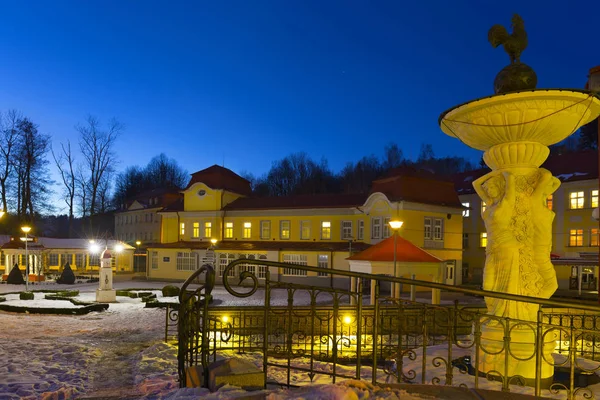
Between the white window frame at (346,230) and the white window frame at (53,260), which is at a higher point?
the white window frame at (346,230)

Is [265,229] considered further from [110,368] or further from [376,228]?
[110,368]

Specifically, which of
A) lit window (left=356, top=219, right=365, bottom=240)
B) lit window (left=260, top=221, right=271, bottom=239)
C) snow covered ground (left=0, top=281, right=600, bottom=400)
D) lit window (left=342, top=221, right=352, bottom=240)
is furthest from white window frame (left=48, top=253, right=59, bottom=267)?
snow covered ground (left=0, top=281, right=600, bottom=400)

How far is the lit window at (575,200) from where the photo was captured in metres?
29.7

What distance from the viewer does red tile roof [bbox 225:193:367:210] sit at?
3118cm

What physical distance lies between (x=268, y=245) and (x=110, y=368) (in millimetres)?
23341

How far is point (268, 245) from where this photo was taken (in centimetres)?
3162

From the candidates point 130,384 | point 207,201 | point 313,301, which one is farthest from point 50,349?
point 207,201

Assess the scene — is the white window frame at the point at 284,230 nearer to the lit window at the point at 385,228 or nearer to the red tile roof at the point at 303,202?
the red tile roof at the point at 303,202

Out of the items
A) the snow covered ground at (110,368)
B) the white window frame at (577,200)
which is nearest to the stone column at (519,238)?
the snow covered ground at (110,368)

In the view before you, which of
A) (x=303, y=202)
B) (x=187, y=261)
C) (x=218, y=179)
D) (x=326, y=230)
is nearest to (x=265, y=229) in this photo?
(x=303, y=202)

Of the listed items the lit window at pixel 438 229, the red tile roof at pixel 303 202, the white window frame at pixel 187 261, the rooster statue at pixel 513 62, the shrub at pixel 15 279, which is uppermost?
the rooster statue at pixel 513 62

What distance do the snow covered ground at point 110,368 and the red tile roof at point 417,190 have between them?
1786 centimetres

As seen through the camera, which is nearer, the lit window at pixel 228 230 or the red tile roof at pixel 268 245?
the red tile roof at pixel 268 245

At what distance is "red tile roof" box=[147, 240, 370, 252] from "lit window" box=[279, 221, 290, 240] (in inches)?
18.5
